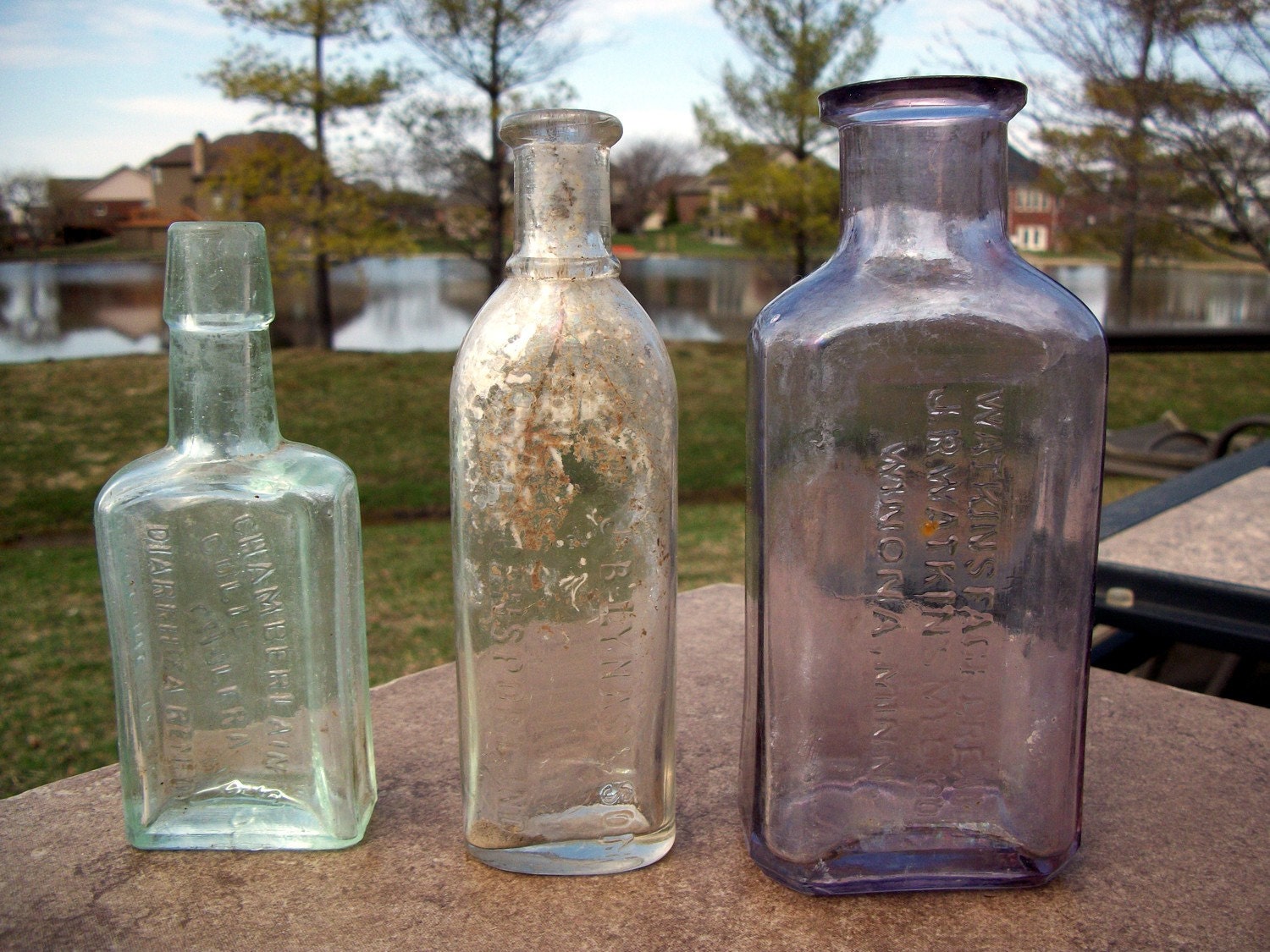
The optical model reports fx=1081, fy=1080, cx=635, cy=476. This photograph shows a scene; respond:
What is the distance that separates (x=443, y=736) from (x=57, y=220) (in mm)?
7291

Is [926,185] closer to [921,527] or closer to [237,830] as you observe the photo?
[921,527]

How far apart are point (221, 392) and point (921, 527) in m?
0.48

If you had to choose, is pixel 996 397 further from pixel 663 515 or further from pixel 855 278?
pixel 663 515

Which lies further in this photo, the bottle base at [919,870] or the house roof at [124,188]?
the house roof at [124,188]

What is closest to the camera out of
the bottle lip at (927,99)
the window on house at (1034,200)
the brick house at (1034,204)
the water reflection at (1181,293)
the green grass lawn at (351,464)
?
the bottle lip at (927,99)

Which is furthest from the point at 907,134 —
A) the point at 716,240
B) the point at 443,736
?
the point at 716,240

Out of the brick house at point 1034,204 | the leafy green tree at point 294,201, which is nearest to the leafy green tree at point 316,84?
the leafy green tree at point 294,201

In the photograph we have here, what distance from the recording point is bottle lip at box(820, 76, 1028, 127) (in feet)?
2.11

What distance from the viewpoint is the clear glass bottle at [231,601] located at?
0.73m

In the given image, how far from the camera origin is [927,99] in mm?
650

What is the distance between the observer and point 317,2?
660 cm

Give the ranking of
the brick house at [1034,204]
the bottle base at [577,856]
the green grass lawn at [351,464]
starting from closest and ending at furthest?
1. the bottle base at [577,856]
2. the green grass lawn at [351,464]
3. the brick house at [1034,204]

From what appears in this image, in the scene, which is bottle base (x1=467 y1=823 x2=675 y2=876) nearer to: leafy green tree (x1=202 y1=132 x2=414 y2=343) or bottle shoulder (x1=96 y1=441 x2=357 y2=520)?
bottle shoulder (x1=96 y1=441 x2=357 y2=520)

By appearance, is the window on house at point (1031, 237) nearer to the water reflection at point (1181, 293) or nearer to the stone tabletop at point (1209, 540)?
the stone tabletop at point (1209, 540)
